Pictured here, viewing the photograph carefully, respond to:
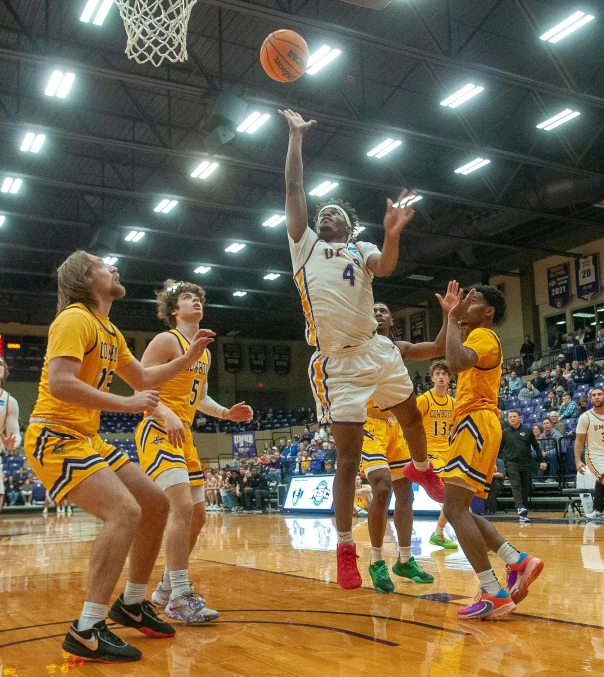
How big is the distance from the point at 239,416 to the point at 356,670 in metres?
2.31

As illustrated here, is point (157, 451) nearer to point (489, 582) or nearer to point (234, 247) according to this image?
point (489, 582)

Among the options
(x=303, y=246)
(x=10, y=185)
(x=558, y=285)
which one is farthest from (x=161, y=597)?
(x=558, y=285)

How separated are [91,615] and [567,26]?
534 inches

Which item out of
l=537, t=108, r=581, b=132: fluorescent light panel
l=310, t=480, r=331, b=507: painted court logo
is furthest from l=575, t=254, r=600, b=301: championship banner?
l=310, t=480, r=331, b=507: painted court logo

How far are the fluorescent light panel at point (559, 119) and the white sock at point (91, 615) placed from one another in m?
16.4

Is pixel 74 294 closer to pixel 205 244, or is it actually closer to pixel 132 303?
pixel 205 244

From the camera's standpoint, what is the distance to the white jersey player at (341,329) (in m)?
4.39

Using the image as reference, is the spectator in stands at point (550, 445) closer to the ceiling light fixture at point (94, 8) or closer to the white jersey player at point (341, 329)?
the white jersey player at point (341, 329)

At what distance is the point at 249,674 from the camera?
2832 mm

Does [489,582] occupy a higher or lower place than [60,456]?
lower

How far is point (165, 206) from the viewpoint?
20922 millimetres

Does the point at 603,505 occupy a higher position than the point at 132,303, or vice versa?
the point at 132,303

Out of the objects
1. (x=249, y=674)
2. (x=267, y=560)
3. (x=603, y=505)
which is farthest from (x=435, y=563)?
(x=603, y=505)

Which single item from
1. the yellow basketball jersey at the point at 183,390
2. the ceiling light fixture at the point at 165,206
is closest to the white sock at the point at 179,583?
the yellow basketball jersey at the point at 183,390
